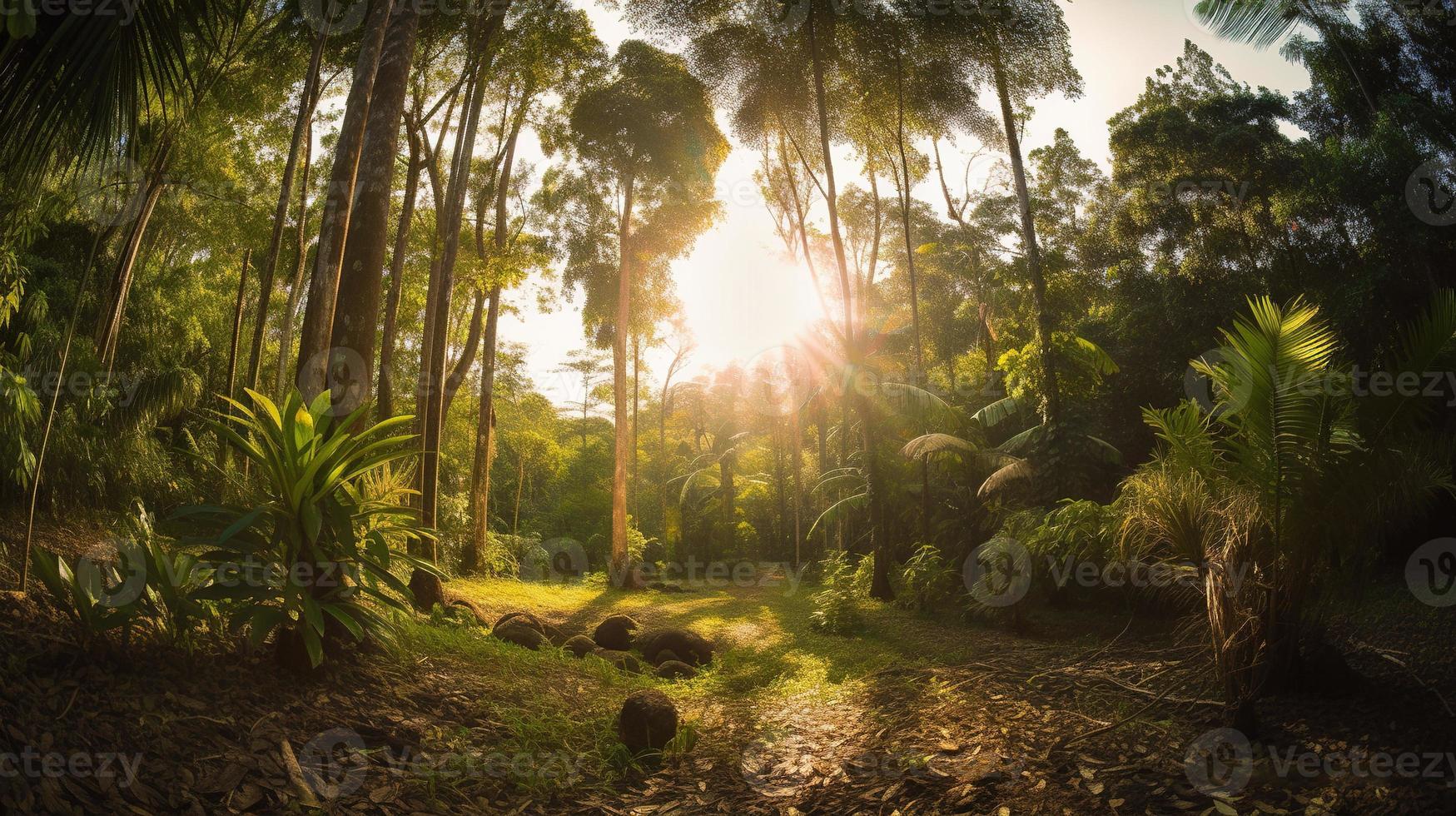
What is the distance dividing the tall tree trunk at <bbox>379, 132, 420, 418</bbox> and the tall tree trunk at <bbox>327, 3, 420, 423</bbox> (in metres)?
3.42

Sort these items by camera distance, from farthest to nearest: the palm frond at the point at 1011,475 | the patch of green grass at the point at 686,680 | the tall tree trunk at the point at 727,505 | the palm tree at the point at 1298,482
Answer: the tall tree trunk at the point at 727,505
the palm frond at the point at 1011,475
the patch of green grass at the point at 686,680
the palm tree at the point at 1298,482

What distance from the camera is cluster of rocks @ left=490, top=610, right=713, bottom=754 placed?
4277 mm

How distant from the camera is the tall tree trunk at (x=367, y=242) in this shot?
4719 mm

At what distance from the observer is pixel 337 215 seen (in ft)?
16.4

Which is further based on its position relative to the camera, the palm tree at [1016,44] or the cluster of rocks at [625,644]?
the palm tree at [1016,44]

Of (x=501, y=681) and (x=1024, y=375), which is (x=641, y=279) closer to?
(x=1024, y=375)

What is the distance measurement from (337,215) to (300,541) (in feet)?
8.99

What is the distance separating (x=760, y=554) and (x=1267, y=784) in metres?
24.1

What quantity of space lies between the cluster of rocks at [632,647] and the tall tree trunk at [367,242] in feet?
8.81

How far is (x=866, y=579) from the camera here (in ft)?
37.2

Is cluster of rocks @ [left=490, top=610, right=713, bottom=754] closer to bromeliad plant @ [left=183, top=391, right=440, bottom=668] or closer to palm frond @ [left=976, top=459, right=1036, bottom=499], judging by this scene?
bromeliad plant @ [left=183, top=391, right=440, bottom=668]

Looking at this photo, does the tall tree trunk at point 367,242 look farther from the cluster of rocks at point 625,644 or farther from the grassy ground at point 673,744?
the cluster of rocks at point 625,644

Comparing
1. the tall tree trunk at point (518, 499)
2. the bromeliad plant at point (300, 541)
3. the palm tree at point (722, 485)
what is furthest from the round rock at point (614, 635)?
the palm tree at point (722, 485)

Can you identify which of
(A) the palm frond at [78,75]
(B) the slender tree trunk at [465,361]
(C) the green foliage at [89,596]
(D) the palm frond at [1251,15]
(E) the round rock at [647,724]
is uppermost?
(D) the palm frond at [1251,15]
